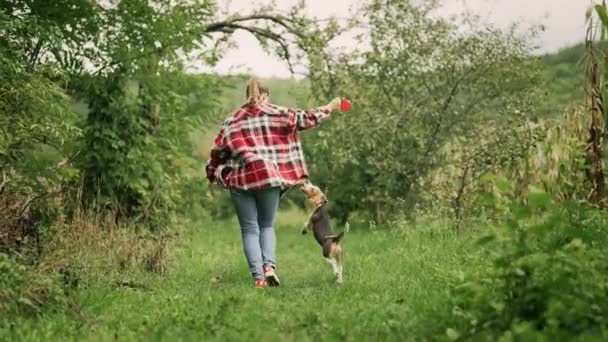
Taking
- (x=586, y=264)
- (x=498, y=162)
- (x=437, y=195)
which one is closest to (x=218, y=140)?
(x=586, y=264)

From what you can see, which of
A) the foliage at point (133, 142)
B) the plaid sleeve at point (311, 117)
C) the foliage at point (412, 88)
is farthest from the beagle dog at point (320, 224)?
the foliage at point (412, 88)

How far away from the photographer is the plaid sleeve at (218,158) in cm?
1025

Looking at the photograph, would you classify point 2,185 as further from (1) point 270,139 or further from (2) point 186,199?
(2) point 186,199

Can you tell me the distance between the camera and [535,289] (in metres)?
6.04

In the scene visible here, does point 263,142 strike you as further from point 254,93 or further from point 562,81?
point 562,81

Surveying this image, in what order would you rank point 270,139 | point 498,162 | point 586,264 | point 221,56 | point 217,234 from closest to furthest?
1. point 586,264
2. point 270,139
3. point 498,162
4. point 217,234
5. point 221,56

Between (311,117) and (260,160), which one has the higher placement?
(311,117)

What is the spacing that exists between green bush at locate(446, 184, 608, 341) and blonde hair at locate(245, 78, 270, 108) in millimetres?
Result: 4195

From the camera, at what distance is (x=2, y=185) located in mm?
9477

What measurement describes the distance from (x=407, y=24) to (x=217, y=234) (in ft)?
17.6

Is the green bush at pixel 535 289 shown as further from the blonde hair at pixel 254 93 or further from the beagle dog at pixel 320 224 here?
the blonde hair at pixel 254 93

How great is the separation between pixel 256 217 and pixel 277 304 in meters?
2.25

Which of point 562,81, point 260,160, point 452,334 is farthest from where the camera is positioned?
point 562,81

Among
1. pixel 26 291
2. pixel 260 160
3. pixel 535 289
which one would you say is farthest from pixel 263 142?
pixel 535 289
